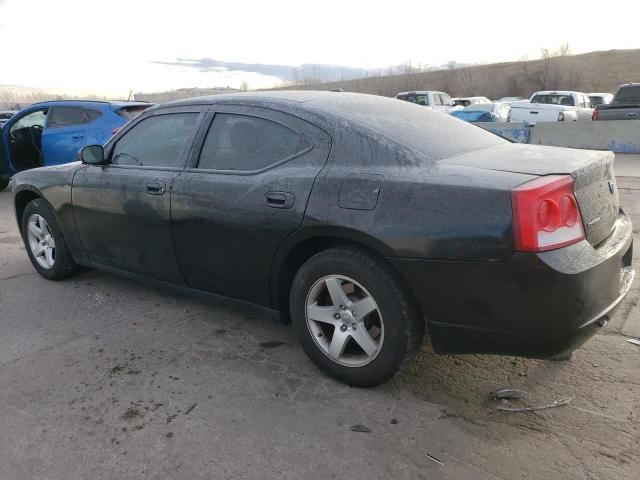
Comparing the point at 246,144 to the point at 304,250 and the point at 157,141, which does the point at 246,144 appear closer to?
the point at 304,250

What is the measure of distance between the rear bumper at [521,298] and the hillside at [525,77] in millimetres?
57231

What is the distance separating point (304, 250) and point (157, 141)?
62.5 inches

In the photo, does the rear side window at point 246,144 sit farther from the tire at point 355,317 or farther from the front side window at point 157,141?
the tire at point 355,317

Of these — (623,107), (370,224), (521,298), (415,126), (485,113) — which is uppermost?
(415,126)

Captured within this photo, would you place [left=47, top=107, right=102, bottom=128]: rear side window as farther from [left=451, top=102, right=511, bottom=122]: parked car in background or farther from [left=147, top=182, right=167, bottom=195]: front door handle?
[left=451, top=102, right=511, bottom=122]: parked car in background

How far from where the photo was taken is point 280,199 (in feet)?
9.88

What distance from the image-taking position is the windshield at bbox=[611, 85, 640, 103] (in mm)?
16516

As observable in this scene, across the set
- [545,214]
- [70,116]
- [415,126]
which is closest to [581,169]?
[545,214]

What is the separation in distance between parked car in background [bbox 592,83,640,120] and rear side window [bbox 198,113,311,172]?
604 inches

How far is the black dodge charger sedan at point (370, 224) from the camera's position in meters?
2.38

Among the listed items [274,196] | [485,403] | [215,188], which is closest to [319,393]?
[485,403]

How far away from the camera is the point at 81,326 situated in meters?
3.91

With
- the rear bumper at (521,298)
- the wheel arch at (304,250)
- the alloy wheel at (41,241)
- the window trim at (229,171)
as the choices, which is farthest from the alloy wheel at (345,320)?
the alloy wheel at (41,241)

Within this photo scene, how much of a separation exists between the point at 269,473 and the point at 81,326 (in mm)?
2242
